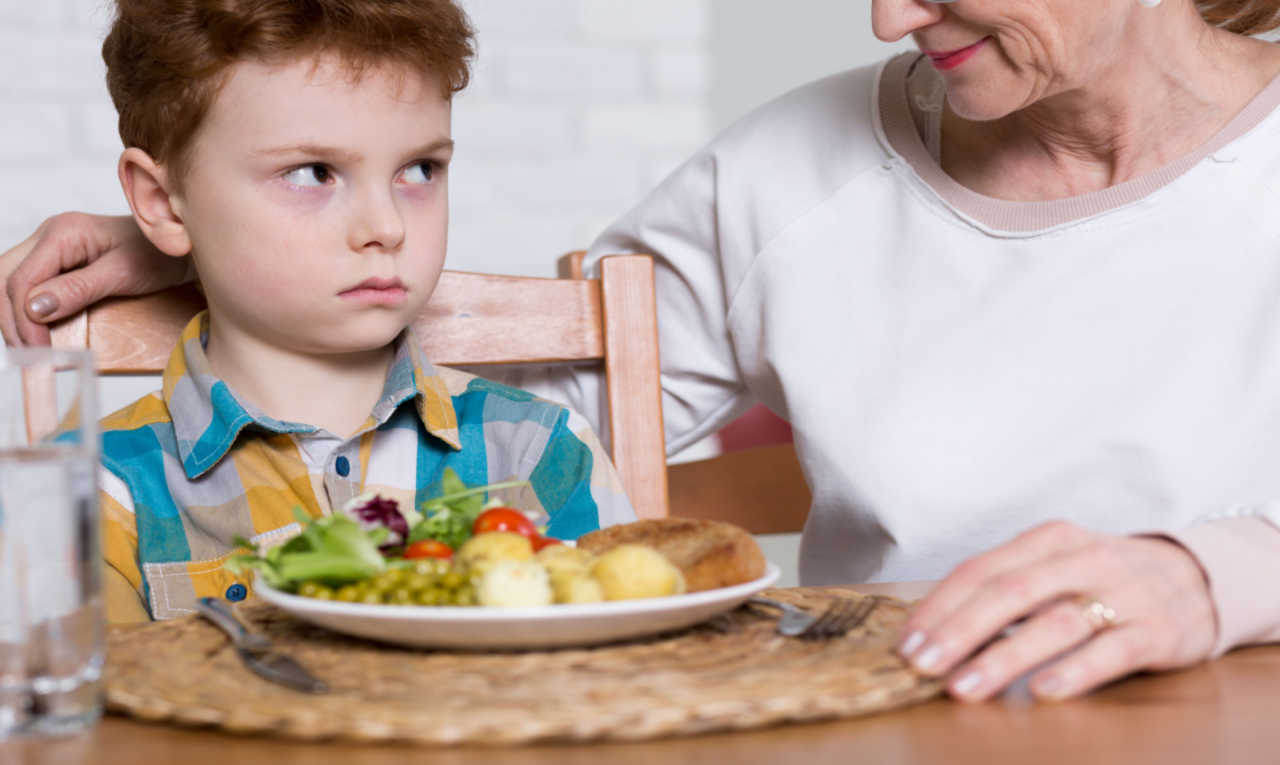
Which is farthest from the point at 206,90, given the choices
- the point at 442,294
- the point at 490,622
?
the point at 490,622

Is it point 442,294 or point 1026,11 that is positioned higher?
point 1026,11

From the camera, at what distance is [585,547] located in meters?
0.92

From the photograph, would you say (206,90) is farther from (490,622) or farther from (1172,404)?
(1172,404)

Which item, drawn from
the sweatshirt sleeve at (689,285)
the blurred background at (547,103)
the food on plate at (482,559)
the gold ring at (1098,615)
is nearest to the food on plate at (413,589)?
the food on plate at (482,559)

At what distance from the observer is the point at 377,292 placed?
124 centimetres

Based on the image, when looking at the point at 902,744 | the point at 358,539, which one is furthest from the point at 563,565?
the point at 902,744

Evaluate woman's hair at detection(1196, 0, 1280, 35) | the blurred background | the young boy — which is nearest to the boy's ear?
the young boy

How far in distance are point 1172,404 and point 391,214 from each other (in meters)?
0.79

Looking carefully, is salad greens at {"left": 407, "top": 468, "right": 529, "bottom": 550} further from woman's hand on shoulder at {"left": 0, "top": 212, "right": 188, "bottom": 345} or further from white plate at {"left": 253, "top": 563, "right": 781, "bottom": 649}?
woman's hand on shoulder at {"left": 0, "top": 212, "right": 188, "bottom": 345}

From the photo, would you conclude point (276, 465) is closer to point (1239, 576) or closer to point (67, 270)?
point (67, 270)

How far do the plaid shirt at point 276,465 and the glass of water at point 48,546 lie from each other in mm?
538

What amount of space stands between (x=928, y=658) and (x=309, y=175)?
2.51 feet

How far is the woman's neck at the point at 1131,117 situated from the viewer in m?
1.39

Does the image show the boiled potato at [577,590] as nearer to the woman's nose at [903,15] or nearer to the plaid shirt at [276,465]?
the plaid shirt at [276,465]
